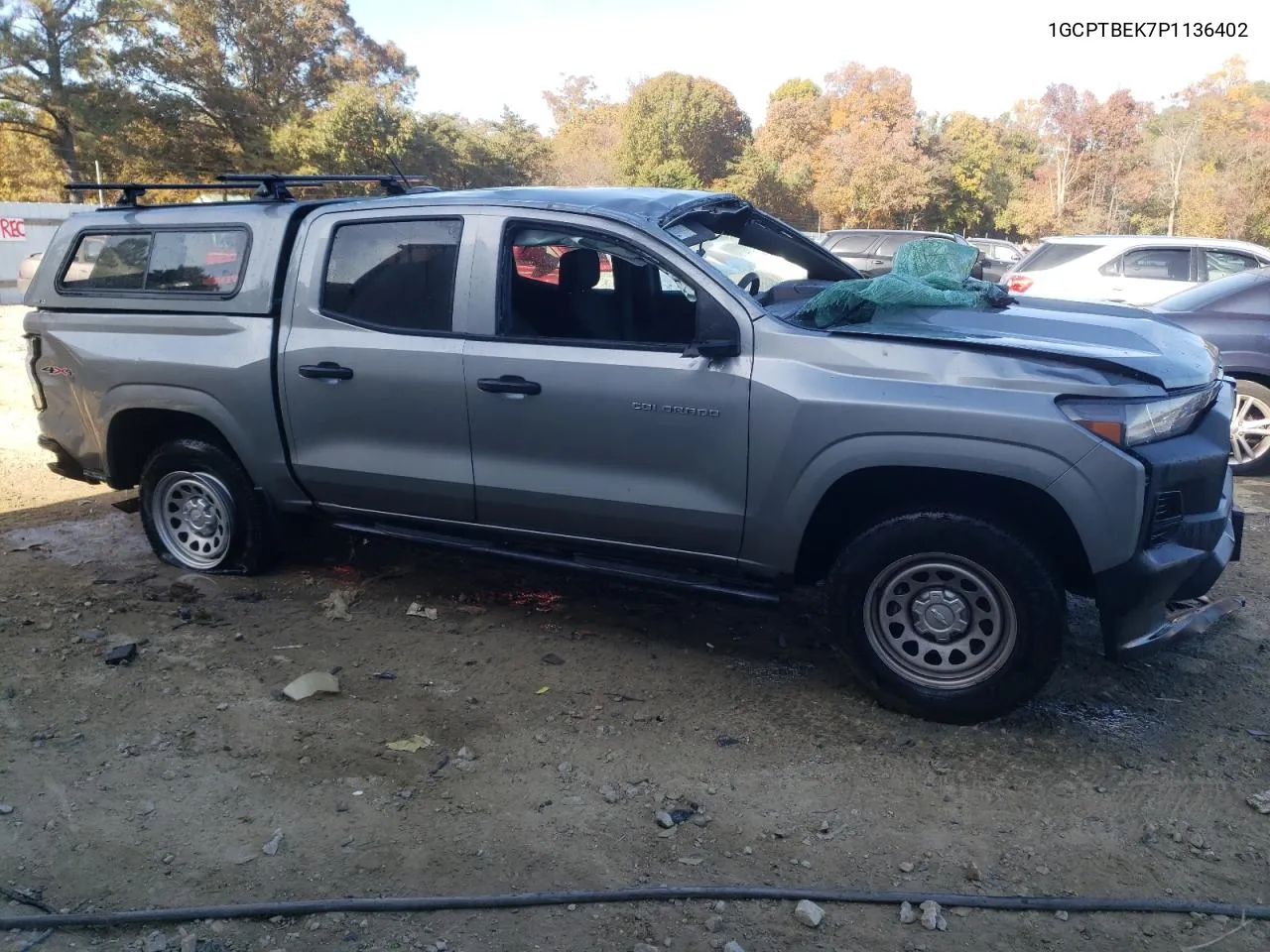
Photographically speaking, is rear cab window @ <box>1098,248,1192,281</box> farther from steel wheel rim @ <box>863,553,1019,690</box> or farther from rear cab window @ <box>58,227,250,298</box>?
rear cab window @ <box>58,227,250,298</box>

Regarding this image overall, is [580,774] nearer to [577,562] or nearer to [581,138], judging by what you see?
[577,562]

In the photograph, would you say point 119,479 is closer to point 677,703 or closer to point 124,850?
point 124,850

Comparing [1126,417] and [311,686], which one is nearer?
[1126,417]

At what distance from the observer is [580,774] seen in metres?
3.65

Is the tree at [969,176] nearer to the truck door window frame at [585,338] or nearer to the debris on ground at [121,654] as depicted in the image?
the truck door window frame at [585,338]

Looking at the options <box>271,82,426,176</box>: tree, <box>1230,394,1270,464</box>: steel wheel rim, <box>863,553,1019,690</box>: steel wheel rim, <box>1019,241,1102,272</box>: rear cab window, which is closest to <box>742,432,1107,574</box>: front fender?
<box>863,553,1019,690</box>: steel wheel rim

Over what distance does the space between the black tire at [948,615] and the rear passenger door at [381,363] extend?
5.87 ft

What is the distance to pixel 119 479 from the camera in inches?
219

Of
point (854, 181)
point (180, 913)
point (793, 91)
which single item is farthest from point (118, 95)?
point (180, 913)

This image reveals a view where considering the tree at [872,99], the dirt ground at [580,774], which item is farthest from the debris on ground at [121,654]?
the tree at [872,99]

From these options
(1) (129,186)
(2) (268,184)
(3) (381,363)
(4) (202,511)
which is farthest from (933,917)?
(1) (129,186)

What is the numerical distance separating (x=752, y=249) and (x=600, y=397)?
1.27 metres

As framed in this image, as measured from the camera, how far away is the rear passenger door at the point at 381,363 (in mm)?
4527

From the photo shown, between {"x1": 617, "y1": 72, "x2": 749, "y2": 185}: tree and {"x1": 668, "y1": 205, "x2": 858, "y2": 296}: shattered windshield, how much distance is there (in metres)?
44.8
